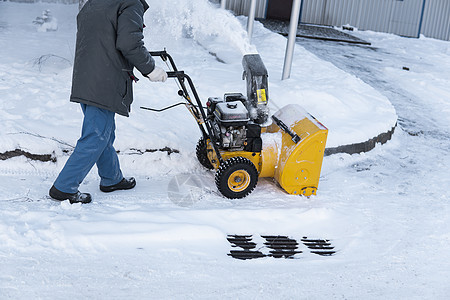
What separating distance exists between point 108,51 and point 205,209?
1.36m

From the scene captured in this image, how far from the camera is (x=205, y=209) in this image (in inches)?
155

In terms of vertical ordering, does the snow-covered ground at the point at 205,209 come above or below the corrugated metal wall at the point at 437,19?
below

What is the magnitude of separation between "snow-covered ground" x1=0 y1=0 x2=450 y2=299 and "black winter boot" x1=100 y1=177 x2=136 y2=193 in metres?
0.06

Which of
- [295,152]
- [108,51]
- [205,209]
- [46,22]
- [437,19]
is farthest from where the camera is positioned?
[437,19]

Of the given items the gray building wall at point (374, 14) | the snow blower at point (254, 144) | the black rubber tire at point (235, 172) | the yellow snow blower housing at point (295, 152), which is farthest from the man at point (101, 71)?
the gray building wall at point (374, 14)

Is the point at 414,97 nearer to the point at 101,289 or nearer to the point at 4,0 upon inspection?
the point at 101,289

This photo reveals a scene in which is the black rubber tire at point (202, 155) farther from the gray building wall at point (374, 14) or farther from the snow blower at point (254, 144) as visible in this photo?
the gray building wall at point (374, 14)

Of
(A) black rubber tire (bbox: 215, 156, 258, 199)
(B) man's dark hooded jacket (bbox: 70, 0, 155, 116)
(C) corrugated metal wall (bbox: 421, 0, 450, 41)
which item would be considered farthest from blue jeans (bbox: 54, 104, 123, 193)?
(C) corrugated metal wall (bbox: 421, 0, 450, 41)

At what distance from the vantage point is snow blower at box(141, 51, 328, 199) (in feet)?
13.6

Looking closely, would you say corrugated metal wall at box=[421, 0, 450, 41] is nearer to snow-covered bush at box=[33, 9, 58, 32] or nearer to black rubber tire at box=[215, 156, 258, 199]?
snow-covered bush at box=[33, 9, 58, 32]

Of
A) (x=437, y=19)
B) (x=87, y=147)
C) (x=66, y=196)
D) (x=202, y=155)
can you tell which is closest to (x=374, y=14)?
(x=437, y=19)

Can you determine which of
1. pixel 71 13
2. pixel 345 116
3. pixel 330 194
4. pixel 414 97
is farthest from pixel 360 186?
pixel 71 13

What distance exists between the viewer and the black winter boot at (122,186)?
414 centimetres

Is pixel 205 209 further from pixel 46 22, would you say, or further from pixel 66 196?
pixel 46 22
